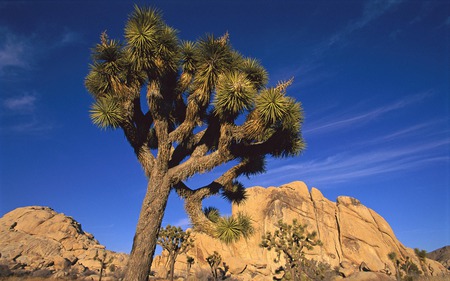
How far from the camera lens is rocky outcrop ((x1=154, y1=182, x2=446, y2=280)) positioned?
152 feet

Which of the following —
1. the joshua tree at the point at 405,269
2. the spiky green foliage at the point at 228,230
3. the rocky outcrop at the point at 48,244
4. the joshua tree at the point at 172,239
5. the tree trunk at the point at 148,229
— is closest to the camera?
the tree trunk at the point at 148,229

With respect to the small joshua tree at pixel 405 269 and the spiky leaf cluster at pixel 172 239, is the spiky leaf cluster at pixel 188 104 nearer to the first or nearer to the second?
the spiky leaf cluster at pixel 172 239

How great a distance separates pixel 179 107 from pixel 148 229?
3526 mm

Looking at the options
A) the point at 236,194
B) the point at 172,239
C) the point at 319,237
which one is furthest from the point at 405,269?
the point at 236,194

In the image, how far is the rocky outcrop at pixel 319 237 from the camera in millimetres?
46481

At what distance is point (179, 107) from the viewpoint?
8164 millimetres

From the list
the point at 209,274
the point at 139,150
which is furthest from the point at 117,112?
the point at 209,274

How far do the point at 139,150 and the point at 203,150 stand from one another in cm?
154

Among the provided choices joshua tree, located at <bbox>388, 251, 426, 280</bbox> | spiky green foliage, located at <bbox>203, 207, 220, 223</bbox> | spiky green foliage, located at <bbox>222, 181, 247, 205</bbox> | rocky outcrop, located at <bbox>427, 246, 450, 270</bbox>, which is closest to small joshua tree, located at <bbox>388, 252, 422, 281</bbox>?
joshua tree, located at <bbox>388, 251, 426, 280</bbox>

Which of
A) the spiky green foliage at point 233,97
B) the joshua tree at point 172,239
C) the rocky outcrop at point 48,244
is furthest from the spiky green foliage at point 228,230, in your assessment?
the rocky outcrop at point 48,244

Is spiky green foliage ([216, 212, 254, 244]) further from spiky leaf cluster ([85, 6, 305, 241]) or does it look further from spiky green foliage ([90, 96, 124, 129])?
spiky green foliage ([90, 96, 124, 129])

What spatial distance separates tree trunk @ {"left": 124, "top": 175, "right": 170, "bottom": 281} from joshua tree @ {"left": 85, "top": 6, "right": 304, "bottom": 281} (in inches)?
0.8

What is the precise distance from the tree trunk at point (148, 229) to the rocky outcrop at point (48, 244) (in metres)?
38.8

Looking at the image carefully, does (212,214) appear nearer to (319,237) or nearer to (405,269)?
(405,269)
